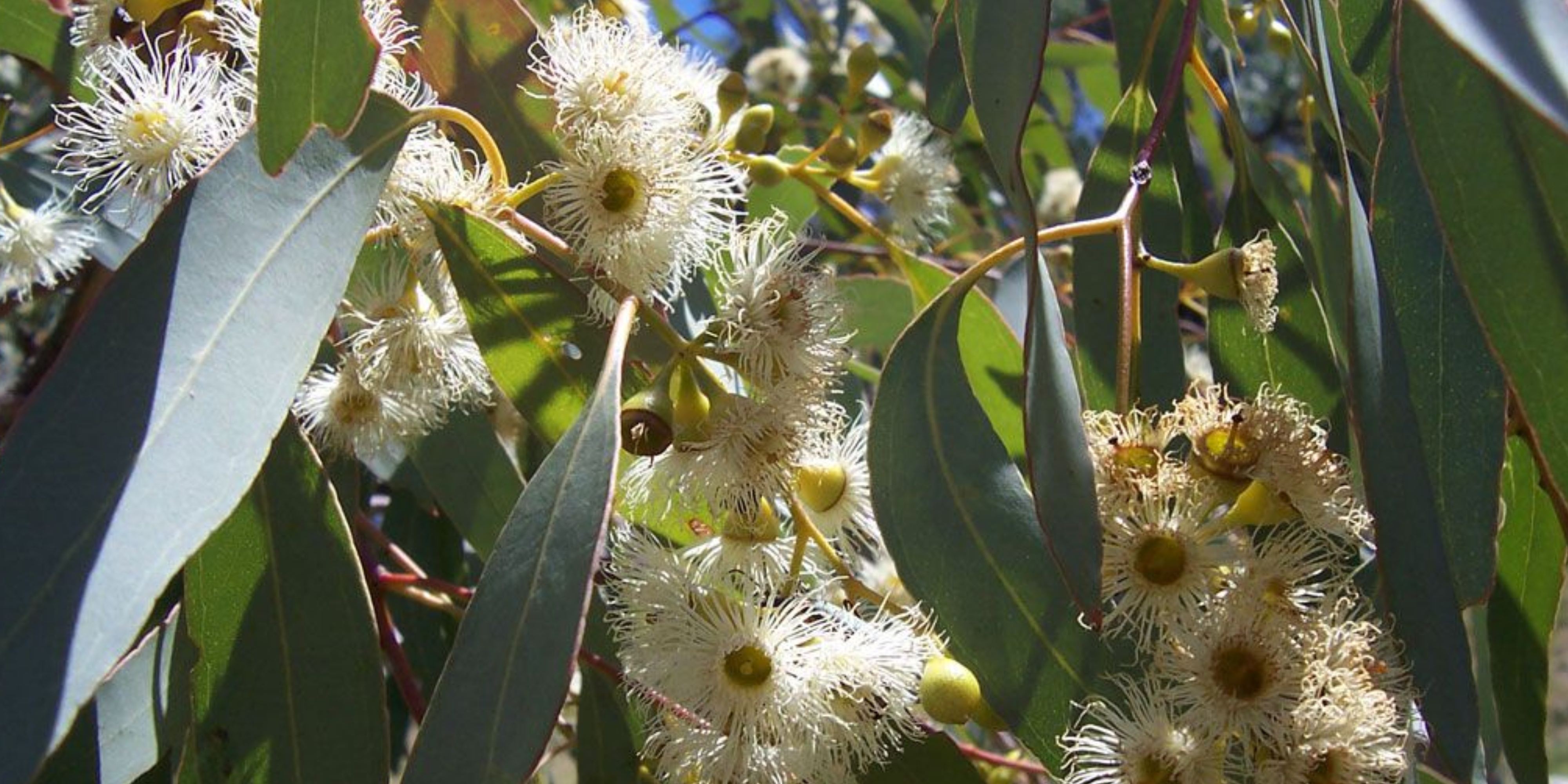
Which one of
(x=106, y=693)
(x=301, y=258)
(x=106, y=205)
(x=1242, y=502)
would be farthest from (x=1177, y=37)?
(x=106, y=693)

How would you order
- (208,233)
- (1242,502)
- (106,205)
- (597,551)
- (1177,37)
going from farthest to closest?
(1177,37)
(106,205)
(1242,502)
(208,233)
(597,551)

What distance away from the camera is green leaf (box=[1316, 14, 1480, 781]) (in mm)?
1112

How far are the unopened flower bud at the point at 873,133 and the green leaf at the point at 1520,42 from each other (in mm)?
918

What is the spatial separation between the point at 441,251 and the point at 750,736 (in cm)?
49

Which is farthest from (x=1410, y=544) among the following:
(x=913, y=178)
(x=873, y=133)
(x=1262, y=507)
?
(x=913, y=178)

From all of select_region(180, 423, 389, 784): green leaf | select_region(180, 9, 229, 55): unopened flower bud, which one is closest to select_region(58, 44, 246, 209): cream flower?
select_region(180, 9, 229, 55): unopened flower bud

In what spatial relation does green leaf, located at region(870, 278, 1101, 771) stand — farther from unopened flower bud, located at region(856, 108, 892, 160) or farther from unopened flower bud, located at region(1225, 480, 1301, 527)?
unopened flower bud, located at region(856, 108, 892, 160)

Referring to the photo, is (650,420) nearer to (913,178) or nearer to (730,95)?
(730,95)

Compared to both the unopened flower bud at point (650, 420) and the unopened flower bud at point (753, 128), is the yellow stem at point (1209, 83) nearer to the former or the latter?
the unopened flower bud at point (753, 128)

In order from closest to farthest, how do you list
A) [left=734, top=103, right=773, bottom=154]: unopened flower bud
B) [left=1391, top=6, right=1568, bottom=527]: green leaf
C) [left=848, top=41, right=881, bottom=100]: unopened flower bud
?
1. [left=1391, top=6, right=1568, bottom=527]: green leaf
2. [left=734, top=103, right=773, bottom=154]: unopened flower bud
3. [left=848, top=41, right=881, bottom=100]: unopened flower bud

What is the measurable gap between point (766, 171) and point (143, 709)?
0.79 metres

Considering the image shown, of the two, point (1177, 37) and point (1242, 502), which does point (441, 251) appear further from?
point (1177, 37)

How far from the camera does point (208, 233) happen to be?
3.57 feet

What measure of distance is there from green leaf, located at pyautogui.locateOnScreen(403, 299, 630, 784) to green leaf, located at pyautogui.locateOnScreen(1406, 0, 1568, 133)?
23.2 inches
